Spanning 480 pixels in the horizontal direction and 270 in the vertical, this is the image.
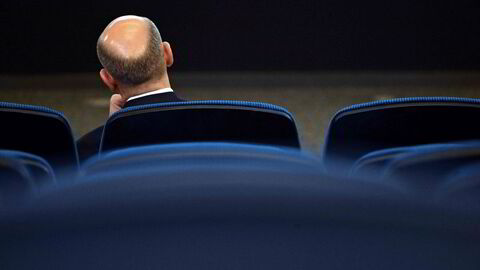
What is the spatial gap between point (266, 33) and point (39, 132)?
5230mm

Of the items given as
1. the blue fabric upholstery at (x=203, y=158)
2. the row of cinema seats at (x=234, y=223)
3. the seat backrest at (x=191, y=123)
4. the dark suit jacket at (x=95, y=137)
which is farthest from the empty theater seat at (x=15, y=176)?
the dark suit jacket at (x=95, y=137)

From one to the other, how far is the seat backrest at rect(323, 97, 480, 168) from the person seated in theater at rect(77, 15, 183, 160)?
62 centimetres

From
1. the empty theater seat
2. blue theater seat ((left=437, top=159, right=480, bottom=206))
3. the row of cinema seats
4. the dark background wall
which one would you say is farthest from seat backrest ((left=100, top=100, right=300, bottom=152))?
the dark background wall

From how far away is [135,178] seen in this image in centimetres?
59

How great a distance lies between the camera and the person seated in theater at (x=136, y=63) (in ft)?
7.87

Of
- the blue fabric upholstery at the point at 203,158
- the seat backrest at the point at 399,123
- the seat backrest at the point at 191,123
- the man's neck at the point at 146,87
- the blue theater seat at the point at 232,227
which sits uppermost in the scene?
the man's neck at the point at 146,87

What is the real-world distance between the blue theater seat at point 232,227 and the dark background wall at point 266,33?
6.53 meters

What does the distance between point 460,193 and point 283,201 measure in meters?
0.28

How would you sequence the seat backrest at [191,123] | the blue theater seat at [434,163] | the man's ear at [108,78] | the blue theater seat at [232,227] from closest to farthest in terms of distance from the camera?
the blue theater seat at [232,227] → the blue theater seat at [434,163] → the seat backrest at [191,123] → the man's ear at [108,78]

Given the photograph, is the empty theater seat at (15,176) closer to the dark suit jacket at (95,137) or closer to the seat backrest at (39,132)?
the seat backrest at (39,132)

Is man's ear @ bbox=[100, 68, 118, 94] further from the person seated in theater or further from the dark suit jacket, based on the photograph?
A: the dark suit jacket

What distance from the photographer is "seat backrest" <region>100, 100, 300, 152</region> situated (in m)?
1.88

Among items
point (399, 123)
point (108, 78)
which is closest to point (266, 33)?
point (108, 78)

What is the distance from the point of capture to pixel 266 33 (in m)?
7.07
